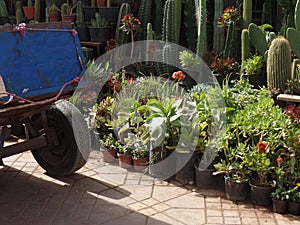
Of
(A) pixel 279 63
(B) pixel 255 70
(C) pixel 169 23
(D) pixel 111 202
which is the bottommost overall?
(D) pixel 111 202

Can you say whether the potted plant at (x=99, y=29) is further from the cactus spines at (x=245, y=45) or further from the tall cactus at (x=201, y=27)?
the cactus spines at (x=245, y=45)

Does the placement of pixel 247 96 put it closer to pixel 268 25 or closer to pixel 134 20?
pixel 268 25

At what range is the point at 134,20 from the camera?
6.20 m

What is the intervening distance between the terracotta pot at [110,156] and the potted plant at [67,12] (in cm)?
264

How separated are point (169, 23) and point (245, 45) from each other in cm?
106

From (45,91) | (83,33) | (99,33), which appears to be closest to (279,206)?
(45,91)

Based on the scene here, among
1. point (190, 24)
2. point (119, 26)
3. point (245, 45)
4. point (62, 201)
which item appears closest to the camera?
point (62, 201)

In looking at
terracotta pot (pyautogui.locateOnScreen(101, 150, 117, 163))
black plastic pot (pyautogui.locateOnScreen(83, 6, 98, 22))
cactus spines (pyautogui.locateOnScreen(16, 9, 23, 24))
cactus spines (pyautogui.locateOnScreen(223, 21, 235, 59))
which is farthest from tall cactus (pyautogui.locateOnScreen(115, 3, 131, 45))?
terracotta pot (pyautogui.locateOnScreen(101, 150, 117, 163))

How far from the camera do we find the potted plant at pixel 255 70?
5301mm

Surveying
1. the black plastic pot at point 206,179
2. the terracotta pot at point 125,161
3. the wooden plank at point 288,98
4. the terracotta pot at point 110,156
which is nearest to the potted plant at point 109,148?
the terracotta pot at point 110,156

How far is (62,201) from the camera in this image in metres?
4.13

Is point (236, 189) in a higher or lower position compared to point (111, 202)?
higher

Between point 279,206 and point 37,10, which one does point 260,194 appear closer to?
point 279,206

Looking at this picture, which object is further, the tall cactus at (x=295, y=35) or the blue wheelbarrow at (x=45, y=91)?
the tall cactus at (x=295, y=35)
